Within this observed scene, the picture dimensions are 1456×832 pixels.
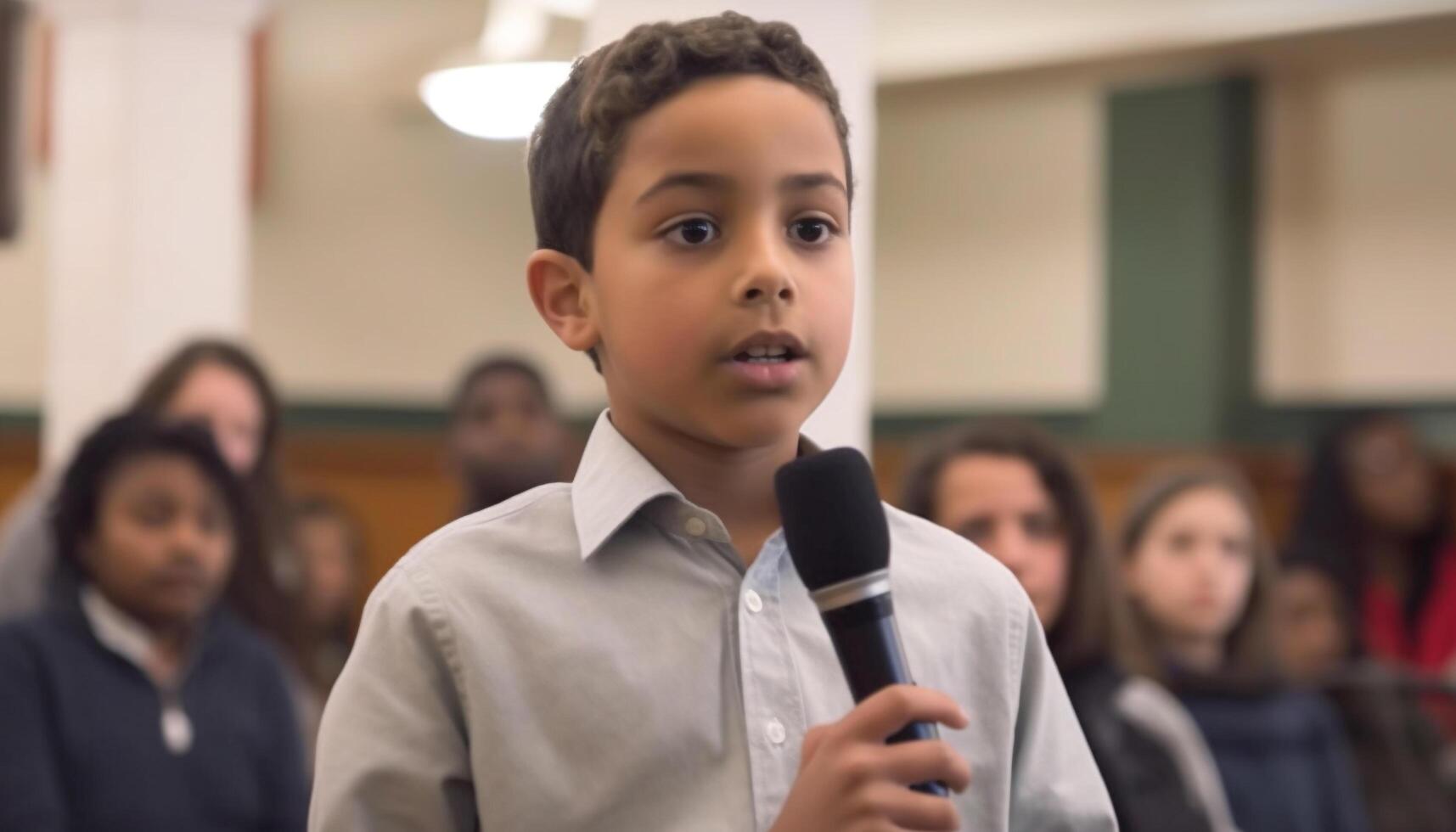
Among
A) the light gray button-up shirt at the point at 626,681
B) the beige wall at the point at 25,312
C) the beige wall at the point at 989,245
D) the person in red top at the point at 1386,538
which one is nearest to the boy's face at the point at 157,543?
the light gray button-up shirt at the point at 626,681

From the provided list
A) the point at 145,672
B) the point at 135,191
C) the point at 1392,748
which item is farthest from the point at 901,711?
the point at 135,191

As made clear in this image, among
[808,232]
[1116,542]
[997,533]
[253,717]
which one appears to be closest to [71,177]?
[253,717]

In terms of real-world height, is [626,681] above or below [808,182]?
below

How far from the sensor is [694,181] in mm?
1135

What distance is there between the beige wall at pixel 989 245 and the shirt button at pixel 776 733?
6.51 metres

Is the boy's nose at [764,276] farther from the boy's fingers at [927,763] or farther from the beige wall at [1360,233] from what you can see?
the beige wall at [1360,233]

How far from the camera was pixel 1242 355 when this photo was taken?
7.25m

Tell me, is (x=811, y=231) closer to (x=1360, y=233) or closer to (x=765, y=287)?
(x=765, y=287)

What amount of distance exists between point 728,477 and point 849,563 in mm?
191

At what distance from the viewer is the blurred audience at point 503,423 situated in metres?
4.05

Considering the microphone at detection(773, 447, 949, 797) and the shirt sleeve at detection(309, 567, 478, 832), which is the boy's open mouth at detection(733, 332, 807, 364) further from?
the shirt sleeve at detection(309, 567, 478, 832)

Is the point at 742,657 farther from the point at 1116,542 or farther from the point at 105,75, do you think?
the point at 105,75

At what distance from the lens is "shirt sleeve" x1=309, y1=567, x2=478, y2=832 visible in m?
1.13

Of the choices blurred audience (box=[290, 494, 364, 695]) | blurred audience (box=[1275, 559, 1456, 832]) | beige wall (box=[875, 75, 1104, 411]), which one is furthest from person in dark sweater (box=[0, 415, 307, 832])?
beige wall (box=[875, 75, 1104, 411])
